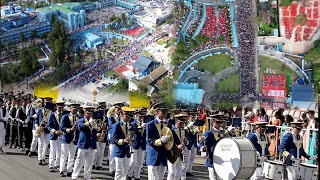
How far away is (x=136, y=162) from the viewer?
1359cm

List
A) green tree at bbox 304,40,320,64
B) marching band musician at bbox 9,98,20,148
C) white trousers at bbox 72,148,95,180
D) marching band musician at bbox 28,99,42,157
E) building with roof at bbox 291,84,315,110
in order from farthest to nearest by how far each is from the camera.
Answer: green tree at bbox 304,40,320,64, building with roof at bbox 291,84,315,110, marching band musician at bbox 9,98,20,148, marching band musician at bbox 28,99,42,157, white trousers at bbox 72,148,95,180

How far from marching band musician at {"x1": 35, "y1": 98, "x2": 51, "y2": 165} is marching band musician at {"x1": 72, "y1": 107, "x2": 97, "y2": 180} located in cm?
260

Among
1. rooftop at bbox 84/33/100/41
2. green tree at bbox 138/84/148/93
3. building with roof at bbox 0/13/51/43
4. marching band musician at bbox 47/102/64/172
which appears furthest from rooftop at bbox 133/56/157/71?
marching band musician at bbox 47/102/64/172

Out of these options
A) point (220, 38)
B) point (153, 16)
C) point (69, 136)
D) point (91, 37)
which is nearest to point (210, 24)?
point (220, 38)

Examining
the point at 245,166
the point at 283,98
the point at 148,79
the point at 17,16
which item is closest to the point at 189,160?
the point at 245,166

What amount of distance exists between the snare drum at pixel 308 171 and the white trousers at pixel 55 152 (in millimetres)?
5772

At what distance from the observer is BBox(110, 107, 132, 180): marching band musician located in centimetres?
1216

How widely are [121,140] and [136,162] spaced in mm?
1601

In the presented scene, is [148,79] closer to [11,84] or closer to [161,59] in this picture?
[161,59]

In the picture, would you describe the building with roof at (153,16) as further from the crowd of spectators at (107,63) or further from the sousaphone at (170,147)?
the sousaphone at (170,147)

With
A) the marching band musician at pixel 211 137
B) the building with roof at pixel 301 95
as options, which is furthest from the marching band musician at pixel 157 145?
the building with roof at pixel 301 95

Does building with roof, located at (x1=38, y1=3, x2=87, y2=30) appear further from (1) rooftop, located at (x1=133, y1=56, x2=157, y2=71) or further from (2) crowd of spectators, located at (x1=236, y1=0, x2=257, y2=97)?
(2) crowd of spectators, located at (x1=236, y1=0, x2=257, y2=97)

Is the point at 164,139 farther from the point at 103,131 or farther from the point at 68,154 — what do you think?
the point at 103,131

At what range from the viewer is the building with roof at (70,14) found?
31.7 meters
